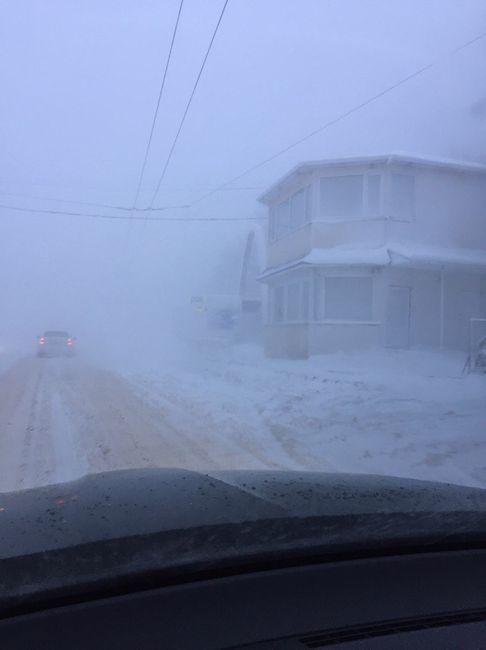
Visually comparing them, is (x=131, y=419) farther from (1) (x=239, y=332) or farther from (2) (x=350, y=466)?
(1) (x=239, y=332)

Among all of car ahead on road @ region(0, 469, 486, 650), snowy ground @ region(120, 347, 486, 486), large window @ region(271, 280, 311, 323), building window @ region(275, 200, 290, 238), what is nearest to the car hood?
car ahead on road @ region(0, 469, 486, 650)

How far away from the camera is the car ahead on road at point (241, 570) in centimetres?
226

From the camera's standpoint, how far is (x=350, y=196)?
21812 mm

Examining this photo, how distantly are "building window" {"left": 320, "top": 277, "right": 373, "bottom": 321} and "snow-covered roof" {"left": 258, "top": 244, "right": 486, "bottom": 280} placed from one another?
0.80 m

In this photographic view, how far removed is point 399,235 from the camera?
21391 mm

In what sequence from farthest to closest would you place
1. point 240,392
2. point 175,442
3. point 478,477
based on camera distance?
point 240,392, point 175,442, point 478,477

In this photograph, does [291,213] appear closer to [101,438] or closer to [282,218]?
[282,218]

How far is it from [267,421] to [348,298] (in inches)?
397

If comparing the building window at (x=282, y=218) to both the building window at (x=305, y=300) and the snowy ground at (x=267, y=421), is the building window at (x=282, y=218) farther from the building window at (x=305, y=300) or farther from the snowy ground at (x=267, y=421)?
the snowy ground at (x=267, y=421)

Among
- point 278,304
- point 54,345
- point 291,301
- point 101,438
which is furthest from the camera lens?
point 54,345

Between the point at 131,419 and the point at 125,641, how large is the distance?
33.5 ft

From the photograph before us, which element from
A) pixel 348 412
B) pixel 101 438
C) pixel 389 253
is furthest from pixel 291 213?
pixel 101 438

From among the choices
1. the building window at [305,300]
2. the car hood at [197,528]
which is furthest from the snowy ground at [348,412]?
the car hood at [197,528]

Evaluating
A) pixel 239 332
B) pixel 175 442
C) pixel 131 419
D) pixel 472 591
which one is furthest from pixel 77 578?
pixel 239 332
